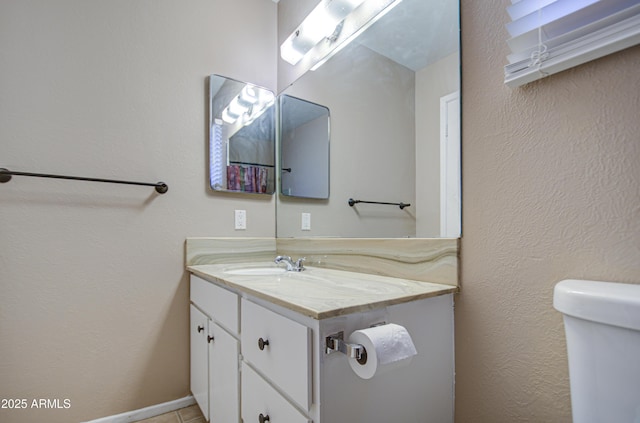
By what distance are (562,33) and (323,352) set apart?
0.92m

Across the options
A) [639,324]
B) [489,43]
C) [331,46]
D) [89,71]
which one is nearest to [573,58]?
[489,43]

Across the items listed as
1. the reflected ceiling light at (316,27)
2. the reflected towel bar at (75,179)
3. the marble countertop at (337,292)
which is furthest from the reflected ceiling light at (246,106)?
the marble countertop at (337,292)

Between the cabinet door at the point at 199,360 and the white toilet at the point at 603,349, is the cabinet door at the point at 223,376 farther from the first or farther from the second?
the white toilet at the point at 603,349

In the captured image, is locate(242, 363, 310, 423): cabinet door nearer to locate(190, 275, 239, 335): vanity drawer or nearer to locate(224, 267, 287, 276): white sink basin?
locate(190, 275, 239, 335): vanity drawer

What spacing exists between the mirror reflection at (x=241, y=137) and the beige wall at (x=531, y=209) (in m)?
1.25

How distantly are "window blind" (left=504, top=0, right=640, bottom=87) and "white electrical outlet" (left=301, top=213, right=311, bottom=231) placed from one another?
115 centimetres

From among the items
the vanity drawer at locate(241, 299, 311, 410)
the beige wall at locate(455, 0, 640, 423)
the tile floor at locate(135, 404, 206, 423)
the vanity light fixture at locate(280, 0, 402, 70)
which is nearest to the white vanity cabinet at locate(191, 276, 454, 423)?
the vanity drawer at locate(241, 299, 311, 410)

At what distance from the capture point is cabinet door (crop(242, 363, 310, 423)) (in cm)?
77

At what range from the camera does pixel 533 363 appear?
801 millimetres

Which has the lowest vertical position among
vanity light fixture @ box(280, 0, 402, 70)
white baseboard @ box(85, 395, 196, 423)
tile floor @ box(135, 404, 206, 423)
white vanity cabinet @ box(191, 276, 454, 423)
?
tile floor @ box(135, 404, 206, 423)

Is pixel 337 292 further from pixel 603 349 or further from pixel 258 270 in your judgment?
pixel 258 270

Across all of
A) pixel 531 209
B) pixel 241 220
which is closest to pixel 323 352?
pixel 531 209

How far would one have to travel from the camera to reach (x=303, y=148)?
1.81 metres

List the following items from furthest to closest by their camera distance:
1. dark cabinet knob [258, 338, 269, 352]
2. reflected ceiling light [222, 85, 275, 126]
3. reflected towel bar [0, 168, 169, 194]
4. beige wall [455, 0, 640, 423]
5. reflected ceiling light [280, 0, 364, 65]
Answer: reflected ceiling light [222, 85, 275, 126], reflected ceiling light [280, 0, 364, 65], reflected towel bar [0, 168, 169, 194], dark cabinet knob [258, 338, 269, 352], beige wall [455, 0, 640, 423]
